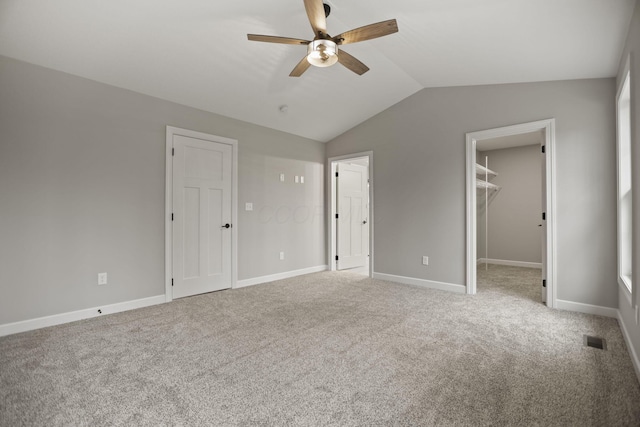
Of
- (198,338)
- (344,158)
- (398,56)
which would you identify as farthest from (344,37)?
(344,158)

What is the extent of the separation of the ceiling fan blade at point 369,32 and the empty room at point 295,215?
0.05 ft

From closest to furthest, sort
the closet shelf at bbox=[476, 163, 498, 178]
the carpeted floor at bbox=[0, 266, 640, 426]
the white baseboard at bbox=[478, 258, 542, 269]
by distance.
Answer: the carpeted floor at bbox=[0, 266, 640, 426], the closet shelf at bbox=[476, 163, 498, 178], the white baseboard at bbox=[478, 258, 542, 269]

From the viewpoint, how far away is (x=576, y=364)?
7.10 ft

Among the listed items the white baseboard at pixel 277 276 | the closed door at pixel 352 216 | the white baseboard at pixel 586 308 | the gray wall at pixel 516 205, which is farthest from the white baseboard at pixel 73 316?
the gray wall at pixel 516 205

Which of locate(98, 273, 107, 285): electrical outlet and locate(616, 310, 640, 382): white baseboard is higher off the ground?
locate(98, 273, 107, 285): electrical outlet

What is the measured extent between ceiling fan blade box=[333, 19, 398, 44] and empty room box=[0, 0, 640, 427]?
2 centimetres

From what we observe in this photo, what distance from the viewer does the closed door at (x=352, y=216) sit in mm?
5863

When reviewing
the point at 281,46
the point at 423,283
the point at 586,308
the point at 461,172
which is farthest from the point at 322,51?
the point at 586,308

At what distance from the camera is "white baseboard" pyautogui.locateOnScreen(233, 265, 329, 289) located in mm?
→ 4551

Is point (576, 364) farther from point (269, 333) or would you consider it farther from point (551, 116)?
point (551, 116)

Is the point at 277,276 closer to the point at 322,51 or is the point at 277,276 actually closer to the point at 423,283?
the point at 423,283

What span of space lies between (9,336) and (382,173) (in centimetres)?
463

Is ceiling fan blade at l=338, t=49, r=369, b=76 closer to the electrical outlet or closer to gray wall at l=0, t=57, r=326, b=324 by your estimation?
gray wall at l=0, t=57, r=326, b=324

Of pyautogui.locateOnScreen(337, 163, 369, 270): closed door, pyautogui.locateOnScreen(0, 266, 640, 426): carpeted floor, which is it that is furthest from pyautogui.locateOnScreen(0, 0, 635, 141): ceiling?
pyautogui.locateOnScreen(0, 266, 640, 426): carpeted floor
